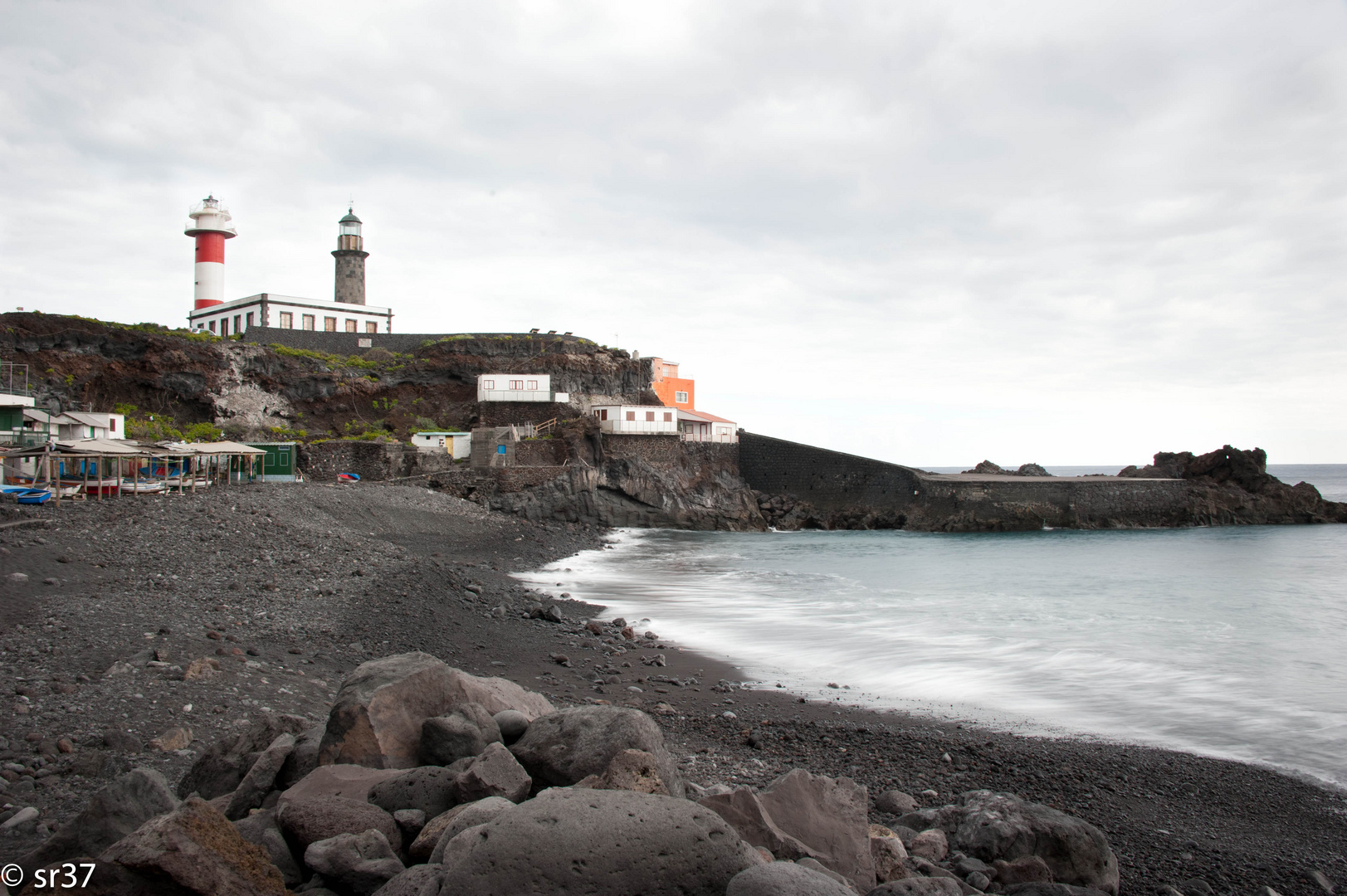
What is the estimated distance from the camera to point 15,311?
3203cm

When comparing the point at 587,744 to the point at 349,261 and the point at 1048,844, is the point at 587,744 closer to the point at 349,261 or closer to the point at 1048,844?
the point at 1048,844

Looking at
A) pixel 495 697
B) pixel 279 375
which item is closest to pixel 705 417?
pixel 279 375

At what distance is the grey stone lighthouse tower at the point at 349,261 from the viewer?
44.1 metres

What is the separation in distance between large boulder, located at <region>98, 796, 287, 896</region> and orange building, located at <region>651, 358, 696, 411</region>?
137 feet

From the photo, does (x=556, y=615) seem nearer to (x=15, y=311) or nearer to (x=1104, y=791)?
(x=1104, y=791)

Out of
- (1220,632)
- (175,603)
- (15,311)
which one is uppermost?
(15,311)

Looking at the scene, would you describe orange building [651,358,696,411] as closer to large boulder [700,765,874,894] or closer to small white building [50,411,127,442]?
small white building [50,411,127,442]

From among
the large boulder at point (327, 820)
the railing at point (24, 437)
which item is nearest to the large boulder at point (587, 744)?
the large boulder at point (327, 820)

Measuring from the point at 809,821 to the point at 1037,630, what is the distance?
38.1ft

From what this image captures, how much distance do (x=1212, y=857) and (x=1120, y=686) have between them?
5.48m

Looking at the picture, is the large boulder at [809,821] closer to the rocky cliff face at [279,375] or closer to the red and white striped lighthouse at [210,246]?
the rocky cliff face at [279,375]

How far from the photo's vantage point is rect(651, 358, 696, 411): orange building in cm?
4613

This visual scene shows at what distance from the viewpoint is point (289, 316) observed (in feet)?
132

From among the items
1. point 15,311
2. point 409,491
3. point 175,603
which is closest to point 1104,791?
point 175,603
